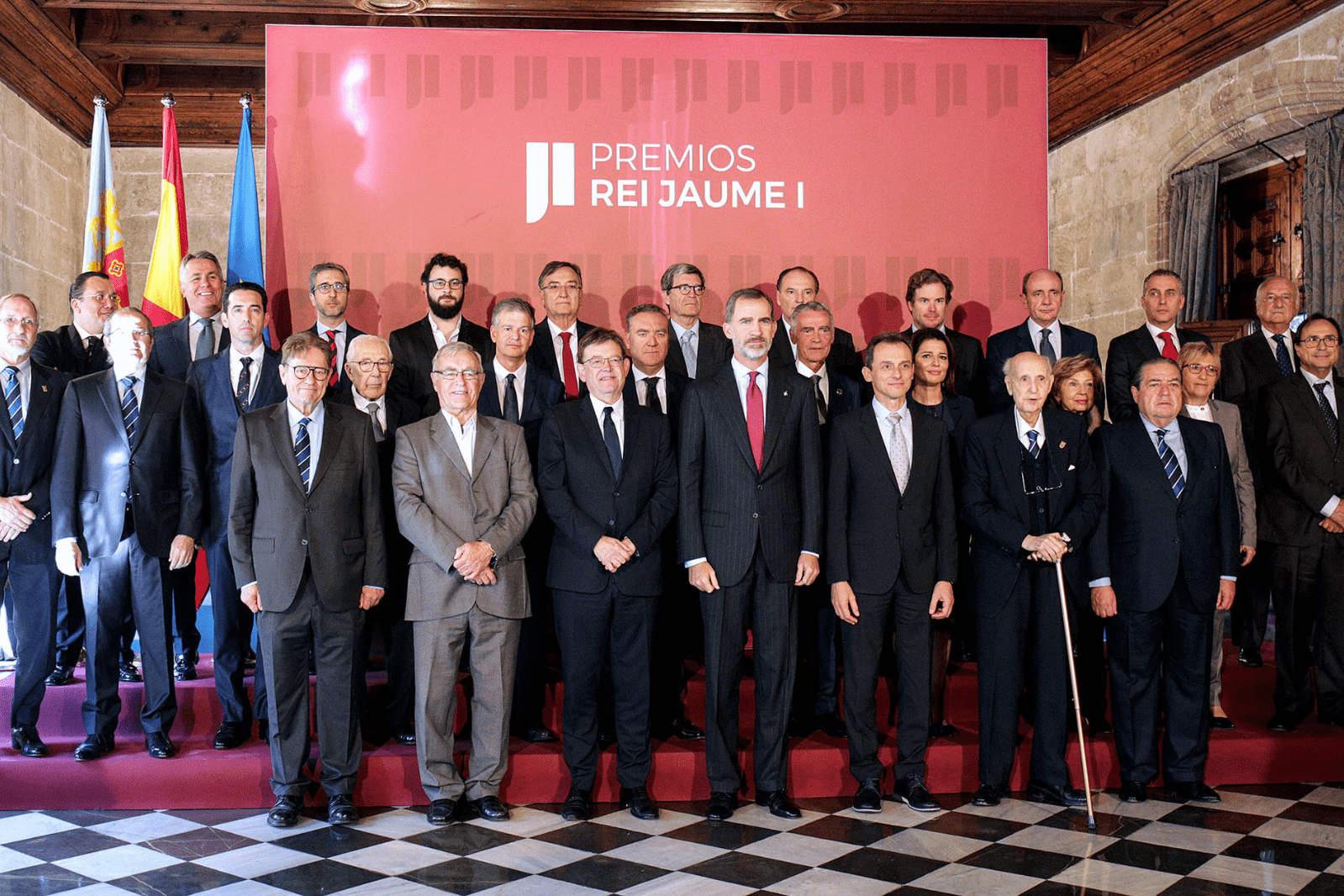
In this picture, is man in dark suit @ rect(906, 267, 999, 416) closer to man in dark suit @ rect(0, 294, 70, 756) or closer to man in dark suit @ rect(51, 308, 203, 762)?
man in dark suit @ rect(51, 308, 203, 762)

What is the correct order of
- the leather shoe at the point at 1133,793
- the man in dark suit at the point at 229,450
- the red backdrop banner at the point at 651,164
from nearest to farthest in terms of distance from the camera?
the leather shoe at the point at 1133,793, the man in dark suit at the point at 229,450, the red backdrop banner at the point at 651,164

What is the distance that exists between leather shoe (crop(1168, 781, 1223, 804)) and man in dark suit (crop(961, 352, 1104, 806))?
1.35 feet

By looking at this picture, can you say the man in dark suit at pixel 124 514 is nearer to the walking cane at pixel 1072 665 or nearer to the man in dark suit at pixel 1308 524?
the walking cane at pixel 1072 665

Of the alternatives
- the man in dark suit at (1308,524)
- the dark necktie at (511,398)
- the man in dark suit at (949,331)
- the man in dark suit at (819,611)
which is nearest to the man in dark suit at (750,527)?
the man in dark suit at (819,611)

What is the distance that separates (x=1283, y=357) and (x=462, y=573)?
12.0ft

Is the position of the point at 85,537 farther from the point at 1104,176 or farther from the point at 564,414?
the point at 1104,176

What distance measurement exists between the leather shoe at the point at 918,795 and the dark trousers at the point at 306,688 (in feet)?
6.09

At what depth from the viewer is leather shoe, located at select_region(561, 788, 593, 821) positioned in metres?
3.66

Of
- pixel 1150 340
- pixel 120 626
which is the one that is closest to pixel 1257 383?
pixel 1150 340

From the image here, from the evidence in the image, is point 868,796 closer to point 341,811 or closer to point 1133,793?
point 1133,793

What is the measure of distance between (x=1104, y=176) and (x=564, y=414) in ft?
22.5

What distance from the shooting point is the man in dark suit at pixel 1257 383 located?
15.0ft

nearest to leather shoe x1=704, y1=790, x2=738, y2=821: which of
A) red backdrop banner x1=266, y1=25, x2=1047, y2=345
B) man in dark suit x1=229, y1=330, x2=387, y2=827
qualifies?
man in dark suit x1=229, y1=330, x2=387, y2=827

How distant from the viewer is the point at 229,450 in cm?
400
